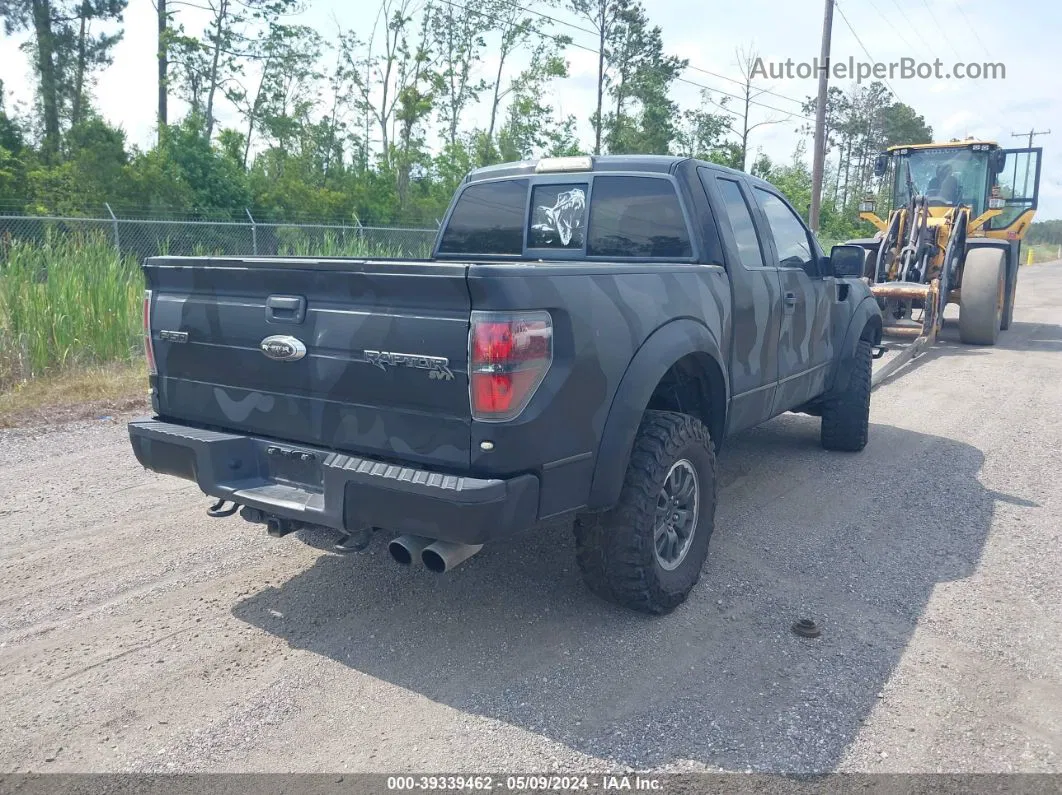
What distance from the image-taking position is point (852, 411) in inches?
251

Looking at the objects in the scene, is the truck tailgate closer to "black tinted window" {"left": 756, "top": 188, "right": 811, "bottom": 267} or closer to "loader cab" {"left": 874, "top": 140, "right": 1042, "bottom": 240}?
"black tinted window" {"left": 756, "top": 188, "right": 811, "bottom": 267}

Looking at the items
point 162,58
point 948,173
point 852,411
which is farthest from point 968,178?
point 162,58

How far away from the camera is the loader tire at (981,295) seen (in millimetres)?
12211

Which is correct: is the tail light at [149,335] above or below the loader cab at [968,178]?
below

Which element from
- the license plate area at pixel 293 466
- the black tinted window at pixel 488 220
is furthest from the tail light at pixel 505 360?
the black tinted window at pixel 488 220

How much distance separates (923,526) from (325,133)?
31084 mm

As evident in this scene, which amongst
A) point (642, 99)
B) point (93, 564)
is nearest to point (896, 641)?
point (93, 564)

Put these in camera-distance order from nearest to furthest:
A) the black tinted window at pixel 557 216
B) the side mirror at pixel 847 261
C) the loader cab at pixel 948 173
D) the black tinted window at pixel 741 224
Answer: the black tinted window at pixel 741 224, the black tinted window at pixel 557 216, the side mirror at pixel 847 261, the loader cab at pixel 948 173

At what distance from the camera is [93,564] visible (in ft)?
13.8

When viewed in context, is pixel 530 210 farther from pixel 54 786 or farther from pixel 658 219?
pixel 54 786

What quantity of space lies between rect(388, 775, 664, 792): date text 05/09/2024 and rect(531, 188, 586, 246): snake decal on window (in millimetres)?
3061

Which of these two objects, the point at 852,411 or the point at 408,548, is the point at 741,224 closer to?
the point at 852,411

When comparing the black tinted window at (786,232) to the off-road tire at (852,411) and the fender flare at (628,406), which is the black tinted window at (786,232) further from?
the fender flare at (628,406)

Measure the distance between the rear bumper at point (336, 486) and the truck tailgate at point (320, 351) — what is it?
101 mm
